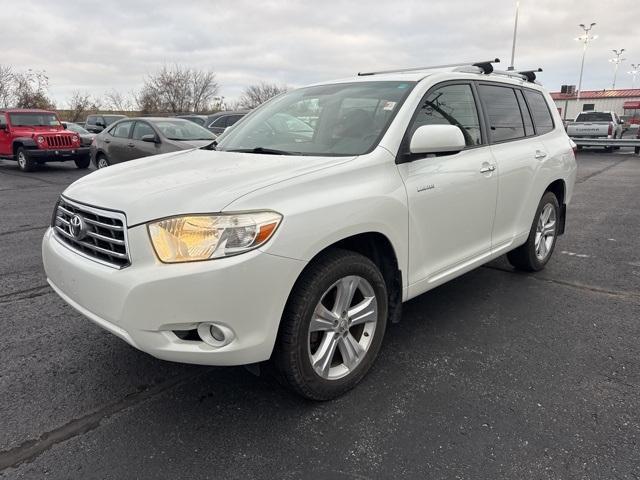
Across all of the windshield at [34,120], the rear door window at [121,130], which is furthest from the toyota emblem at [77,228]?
the windshield at [34,120]

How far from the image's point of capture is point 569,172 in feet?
15.9

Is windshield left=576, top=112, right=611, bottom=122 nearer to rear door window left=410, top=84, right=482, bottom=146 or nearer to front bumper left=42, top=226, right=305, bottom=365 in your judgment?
rear door window left=410, top=84, right=482, bottom=146

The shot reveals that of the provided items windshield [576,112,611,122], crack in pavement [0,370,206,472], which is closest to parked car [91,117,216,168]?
crack in pavement [0,370,206,472]

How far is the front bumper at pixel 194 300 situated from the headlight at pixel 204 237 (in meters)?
0.04

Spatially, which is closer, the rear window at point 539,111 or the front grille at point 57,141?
the rear window at point 539,111

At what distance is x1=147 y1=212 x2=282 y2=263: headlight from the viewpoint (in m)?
2.11

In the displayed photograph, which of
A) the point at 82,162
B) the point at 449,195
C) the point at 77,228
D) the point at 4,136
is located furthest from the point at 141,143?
the point at 449,195

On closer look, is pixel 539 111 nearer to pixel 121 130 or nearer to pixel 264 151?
pixel 264 151

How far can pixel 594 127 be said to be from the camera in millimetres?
20969

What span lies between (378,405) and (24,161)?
1552cm

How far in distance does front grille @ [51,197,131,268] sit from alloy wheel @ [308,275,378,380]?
1.00 m

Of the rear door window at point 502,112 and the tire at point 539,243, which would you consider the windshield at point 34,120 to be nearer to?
the rear door window at point 502,112

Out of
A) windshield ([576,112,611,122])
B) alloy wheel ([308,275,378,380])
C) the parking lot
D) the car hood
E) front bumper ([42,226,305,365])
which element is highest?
the car hood

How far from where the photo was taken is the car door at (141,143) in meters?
10.0
